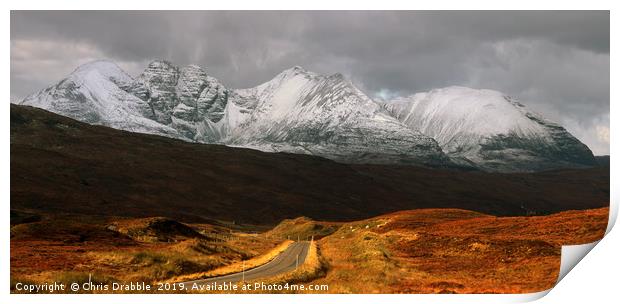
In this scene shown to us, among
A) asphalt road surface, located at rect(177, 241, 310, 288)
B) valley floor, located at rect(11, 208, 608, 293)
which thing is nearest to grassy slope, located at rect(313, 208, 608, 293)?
valley floor, located at rect(11, 208, 608, 293)

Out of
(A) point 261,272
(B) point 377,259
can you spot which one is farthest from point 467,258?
(A) point 261,272

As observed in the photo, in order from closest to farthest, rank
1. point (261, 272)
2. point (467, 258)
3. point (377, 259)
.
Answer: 1. point (261, 272)
2. point (377, 259)
3. point (467, 258)

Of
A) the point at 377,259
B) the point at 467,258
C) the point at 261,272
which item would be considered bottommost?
the point at 261,272

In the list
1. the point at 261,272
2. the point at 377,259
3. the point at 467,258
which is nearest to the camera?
the point at 261,272

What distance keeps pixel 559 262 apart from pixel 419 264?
14.2 meters

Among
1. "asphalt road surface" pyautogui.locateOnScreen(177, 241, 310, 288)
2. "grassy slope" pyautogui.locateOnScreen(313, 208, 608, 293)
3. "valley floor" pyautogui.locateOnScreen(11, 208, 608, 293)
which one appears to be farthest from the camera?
"grassy slope" pyautogui.locateOnScreen(313, 208, 608, 293)

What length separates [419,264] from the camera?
73.6m

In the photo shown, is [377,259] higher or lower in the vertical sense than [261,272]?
higher

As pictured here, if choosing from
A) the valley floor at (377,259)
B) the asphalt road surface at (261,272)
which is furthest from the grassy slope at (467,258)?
the asphalt road surface at (261,272)

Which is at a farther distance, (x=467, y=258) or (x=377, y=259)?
(x=467, y=258)

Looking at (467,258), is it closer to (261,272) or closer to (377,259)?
(377,259)

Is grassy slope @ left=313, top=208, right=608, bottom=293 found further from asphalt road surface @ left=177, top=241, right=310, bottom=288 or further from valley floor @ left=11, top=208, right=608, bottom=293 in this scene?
asphalt road surface @ left=177, top=241, right=310, bottom=288
